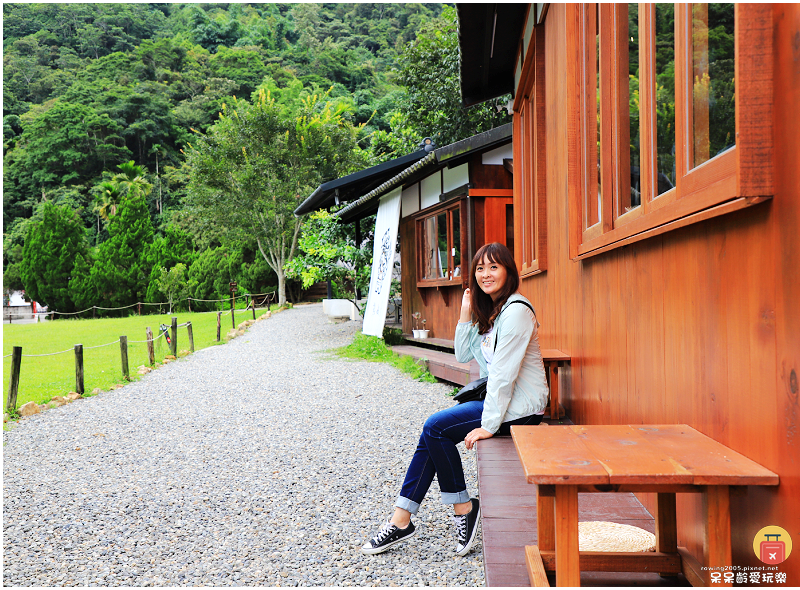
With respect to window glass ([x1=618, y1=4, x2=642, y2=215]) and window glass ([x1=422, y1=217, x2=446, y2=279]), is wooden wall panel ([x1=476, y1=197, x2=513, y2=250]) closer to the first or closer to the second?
window glass ([x1=422, y1=217, x2=446, y2=279])

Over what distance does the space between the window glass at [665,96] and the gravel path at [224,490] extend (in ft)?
6.32

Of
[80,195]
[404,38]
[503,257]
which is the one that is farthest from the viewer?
[80,195]

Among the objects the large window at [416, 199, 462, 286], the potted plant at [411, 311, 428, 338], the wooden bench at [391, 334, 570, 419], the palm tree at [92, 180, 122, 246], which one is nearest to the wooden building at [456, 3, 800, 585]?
the wooden bench at [391, 334, 570, 419]

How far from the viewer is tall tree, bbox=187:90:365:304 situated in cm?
2536

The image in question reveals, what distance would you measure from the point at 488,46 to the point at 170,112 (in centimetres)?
4506

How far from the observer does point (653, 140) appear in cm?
175

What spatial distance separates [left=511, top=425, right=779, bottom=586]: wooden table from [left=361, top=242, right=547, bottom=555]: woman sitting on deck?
914 millimetres

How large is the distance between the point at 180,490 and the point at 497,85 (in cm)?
570

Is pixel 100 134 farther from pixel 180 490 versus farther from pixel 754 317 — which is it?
pixel 754 317

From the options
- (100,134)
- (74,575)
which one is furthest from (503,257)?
(100,134)

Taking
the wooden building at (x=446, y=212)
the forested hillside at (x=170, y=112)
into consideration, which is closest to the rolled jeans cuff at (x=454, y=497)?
the wooden building at (x=446, y=212)

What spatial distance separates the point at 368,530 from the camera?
320cm

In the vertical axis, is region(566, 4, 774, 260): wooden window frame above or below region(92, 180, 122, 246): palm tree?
below

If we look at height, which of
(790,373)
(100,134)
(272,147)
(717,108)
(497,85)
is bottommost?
(790,373)
